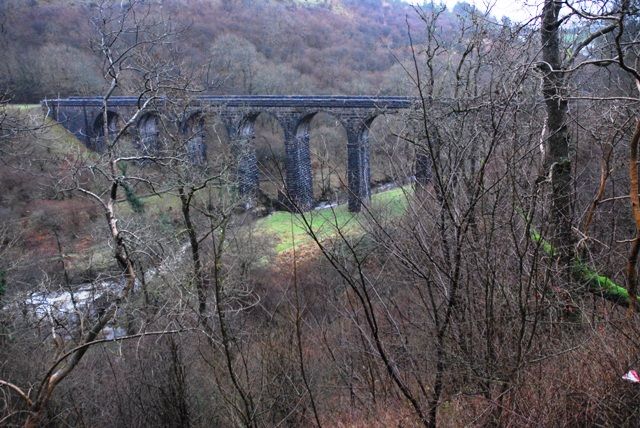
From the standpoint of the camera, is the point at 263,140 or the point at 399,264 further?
the point at 263,140

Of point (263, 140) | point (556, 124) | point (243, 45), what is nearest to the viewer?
point (556, 124)

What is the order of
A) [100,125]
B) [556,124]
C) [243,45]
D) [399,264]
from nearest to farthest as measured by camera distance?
[399,264] < [556,124] < [100,125] < [243,45]

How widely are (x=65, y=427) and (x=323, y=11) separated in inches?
2025

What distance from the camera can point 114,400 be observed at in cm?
662

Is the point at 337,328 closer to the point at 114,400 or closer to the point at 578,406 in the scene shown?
the point at 114,400

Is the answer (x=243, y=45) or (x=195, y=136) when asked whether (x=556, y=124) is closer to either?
(x=195, y=136)

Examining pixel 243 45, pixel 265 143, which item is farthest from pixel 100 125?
pixel 265 143

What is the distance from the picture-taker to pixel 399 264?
11.7ft

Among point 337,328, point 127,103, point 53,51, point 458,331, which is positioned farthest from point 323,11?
point 458,331

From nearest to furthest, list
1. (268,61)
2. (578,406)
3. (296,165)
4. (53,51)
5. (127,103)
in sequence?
1. (578,406)
2. (296,165)
3. (127,103)
4. (53,51)
5. (268,61)

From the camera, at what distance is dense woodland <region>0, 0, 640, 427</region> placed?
2.86m


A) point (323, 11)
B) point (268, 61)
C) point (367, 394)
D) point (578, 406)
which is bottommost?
point (367, 394)

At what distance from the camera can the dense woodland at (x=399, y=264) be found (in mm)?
2857

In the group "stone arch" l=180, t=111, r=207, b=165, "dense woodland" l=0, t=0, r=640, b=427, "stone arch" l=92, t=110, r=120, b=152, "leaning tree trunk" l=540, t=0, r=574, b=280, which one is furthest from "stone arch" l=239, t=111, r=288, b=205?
"leaning tree trunk" l=540, t=0, r=574, b=280
